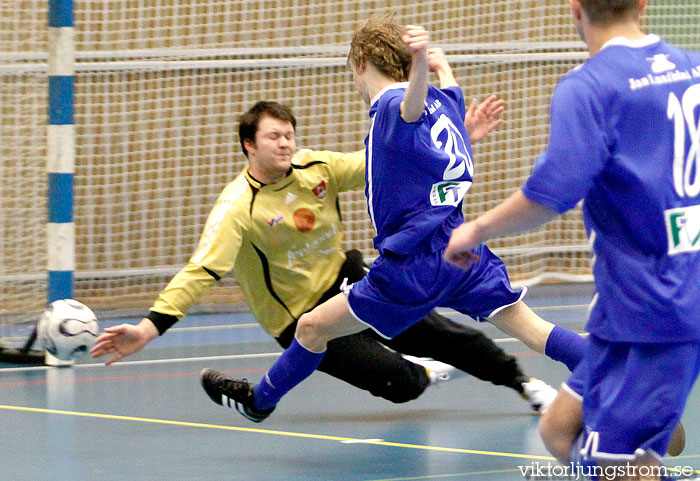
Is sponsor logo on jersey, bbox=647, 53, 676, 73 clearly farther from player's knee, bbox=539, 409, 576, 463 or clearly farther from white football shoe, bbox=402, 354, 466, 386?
white football shoe, bbox=402, 354, 466, 386

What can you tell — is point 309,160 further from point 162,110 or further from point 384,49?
point 162,110

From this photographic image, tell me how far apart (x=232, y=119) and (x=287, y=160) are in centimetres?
353

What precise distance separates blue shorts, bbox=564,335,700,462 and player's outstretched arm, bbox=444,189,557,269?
0.29 meters

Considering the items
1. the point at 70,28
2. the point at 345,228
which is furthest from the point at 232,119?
the point at 70,28

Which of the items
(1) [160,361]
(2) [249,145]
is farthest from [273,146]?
(1) [160,361]

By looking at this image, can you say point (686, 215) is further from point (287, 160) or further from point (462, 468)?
point (287, 160)

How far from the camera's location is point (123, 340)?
11.5 feet

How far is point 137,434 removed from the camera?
12.8 feet

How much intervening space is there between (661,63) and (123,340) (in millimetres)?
2027

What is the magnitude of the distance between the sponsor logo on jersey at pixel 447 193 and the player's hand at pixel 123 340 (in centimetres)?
103

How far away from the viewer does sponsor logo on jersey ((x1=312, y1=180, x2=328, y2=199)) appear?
4148mm

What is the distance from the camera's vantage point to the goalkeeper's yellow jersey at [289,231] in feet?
13.3

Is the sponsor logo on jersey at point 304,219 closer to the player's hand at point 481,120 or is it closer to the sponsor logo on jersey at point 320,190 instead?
the sponsor logo on jersey at point 320,190

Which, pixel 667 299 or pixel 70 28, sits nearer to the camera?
pixel 667 299
